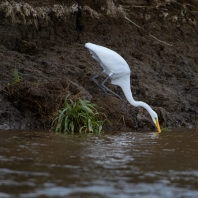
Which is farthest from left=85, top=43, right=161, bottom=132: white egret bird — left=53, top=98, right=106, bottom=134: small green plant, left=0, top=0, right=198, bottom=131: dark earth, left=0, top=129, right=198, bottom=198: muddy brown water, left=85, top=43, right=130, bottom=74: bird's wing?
left=0, top=129, right=198, bottom=198: muddy brown water

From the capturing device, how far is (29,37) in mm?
12328

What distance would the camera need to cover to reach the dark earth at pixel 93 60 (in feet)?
31.7

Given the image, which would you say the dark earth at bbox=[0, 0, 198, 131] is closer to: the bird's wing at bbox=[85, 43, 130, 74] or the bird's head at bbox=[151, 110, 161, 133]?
the bird's head at bbox=[151, 110, 161, 133]

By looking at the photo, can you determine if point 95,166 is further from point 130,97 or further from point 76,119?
point 130,97

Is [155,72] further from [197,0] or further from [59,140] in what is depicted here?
[59,140]

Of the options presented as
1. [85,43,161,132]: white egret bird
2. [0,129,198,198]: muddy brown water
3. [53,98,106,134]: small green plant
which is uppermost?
[85,43,161,132]: white egret bird

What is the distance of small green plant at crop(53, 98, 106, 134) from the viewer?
8.88 metres

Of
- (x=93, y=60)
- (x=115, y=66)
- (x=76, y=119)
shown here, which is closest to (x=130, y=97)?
(x=115, y=66)

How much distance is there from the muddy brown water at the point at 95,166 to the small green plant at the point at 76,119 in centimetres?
72

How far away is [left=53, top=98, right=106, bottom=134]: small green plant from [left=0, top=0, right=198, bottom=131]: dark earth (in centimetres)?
44

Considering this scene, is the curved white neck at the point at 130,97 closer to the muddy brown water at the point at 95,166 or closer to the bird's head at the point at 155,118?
the bird's head at the point at 155,118

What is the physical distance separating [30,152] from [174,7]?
990 centimetres

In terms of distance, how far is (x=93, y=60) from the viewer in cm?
1241

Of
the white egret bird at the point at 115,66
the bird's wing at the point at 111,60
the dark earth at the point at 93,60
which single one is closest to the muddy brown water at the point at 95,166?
the dark earth at the point at 93,60
